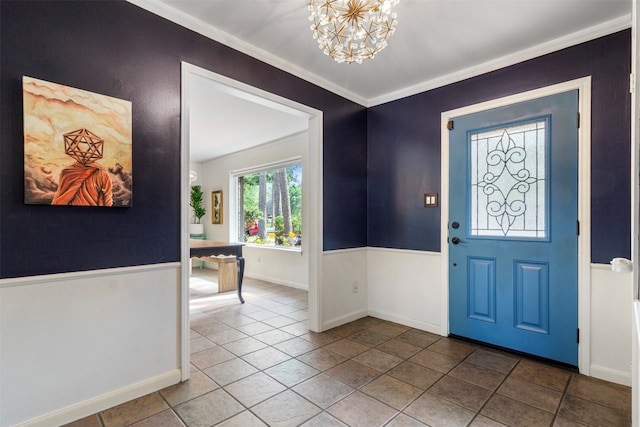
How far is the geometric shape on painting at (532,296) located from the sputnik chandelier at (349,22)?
7.31 ft

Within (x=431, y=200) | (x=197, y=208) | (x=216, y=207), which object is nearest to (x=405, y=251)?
(x=431, y=200)

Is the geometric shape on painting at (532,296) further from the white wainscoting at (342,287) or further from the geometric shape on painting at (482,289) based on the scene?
the white wainscoting at (342,287)

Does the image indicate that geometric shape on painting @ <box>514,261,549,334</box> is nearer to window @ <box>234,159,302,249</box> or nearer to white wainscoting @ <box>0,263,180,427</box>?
white wainscoting @ <box>0,263,180,427</box>

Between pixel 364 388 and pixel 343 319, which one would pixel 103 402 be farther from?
pixel 343 319

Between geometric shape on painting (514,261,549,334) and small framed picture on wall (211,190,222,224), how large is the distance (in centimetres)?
597

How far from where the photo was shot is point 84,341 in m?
1.84

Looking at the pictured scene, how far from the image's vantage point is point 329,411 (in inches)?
75.0

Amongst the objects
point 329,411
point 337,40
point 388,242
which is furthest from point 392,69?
point 329,411

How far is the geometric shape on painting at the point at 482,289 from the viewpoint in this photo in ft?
9.37

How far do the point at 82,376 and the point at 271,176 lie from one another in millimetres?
4522

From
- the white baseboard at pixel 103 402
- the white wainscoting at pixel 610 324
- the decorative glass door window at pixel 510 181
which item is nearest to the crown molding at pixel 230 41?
the decorative glass door window at pixel 510 181

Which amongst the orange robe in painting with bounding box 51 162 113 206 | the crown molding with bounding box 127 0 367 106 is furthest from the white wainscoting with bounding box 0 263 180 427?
the crown molding with bounding box 127 0 367 106

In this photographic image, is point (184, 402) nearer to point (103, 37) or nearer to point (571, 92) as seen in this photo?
point (103, 37)

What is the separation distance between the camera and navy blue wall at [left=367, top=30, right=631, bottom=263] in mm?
2258
